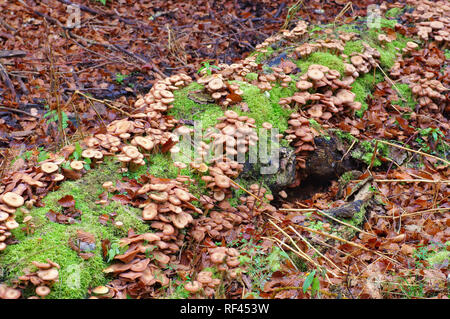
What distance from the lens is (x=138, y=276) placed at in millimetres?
3459

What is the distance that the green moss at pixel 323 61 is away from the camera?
638 centimetres

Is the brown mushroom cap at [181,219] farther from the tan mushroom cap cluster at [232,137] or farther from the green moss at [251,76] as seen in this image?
the green moss at [251,76]

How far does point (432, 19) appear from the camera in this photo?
26.3 ft

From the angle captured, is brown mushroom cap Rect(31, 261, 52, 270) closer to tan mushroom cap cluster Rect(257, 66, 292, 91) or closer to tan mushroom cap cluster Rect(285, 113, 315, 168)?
tan mushroom cap cluster Rect(285, 113, 315, 168)

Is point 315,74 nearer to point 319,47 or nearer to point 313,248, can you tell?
point 319,47

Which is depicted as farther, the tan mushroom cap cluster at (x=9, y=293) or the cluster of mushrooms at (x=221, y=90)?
the cluster of mushrooms at (x=221, y=90)

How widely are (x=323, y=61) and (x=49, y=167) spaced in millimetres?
4612

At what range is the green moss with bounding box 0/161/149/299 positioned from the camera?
331 centimetres

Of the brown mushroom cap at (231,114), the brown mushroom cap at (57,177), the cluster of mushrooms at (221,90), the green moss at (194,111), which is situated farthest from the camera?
the cluster of mushrooms at (221,90)

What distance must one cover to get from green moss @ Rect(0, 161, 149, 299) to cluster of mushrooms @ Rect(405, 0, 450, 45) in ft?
22.4

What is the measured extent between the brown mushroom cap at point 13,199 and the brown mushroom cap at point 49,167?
17.8 inches

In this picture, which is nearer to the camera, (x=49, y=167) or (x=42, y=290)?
(x=42, y=290)

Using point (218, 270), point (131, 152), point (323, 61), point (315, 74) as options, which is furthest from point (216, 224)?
point (323, 61)

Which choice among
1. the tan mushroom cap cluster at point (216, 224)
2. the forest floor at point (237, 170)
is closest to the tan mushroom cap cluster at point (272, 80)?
the forest floor at point (237, 170)
